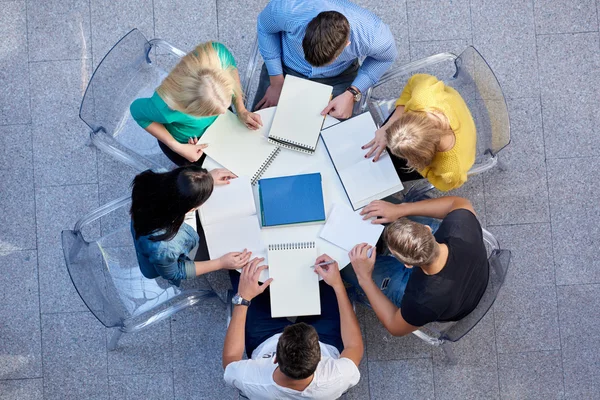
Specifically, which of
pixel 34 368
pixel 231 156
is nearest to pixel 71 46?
pixel 231 156

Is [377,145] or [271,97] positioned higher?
[271,97]

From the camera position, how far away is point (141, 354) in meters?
2.76

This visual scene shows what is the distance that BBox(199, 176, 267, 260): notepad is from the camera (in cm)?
221

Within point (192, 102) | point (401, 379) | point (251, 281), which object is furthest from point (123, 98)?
point (401, 379)

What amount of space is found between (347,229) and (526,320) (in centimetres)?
121

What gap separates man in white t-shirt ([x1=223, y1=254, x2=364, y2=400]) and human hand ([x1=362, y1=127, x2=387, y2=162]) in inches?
17.5

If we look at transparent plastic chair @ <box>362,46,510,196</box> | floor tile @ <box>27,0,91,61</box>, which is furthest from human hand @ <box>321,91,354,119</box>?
floor tile @ <box>27,0,91,61</box>

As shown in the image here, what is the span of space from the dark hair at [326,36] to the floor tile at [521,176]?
1.20 metres

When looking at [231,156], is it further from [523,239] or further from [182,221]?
[523,239]

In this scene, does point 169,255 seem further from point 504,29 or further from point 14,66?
point 504,29

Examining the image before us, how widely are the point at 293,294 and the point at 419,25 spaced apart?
5.23 feet

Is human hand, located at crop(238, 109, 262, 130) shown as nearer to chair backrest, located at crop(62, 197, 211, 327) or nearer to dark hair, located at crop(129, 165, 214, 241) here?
dark hair, located at crop(129, 165, 214, 241)

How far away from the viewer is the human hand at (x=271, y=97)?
2.46 m

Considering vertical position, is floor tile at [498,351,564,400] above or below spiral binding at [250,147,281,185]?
below
